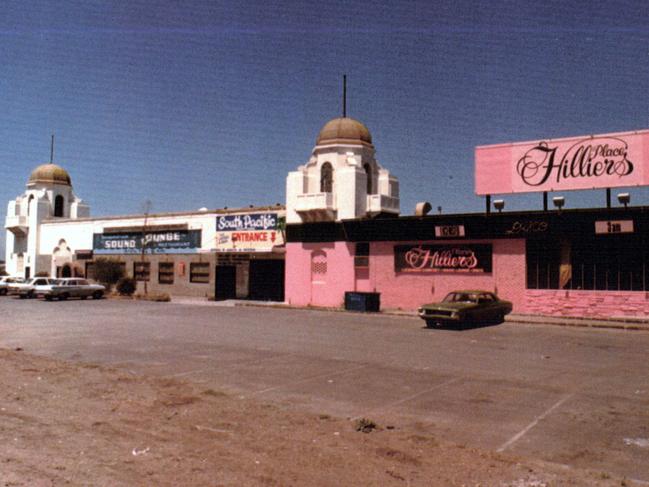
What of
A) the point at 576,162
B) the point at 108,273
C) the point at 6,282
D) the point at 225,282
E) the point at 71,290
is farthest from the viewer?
the point at 108,273

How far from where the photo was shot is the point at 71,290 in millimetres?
38812

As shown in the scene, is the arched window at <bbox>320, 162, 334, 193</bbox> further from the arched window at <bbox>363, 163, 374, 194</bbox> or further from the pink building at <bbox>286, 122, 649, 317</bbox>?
the pink building at <bbox>286, 122, 649, 317</bbox>

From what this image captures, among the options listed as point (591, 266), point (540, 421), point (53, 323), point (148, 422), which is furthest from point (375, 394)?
point (591, 266)

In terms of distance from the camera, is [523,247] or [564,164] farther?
[523,247]

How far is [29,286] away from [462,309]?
3184 centimetres

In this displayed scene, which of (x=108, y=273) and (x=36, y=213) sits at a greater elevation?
(x=36, y=213)

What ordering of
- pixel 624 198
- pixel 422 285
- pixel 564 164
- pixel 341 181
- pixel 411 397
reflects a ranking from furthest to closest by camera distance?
pixel 341 181
pixel 422 285
pixel 564 164
pixel 624 198
pixel 411 397

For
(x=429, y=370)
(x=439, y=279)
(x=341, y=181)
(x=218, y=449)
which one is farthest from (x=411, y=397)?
(x=341, y=181)

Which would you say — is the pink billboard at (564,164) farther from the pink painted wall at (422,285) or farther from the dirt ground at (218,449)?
the dirt ground at (218,449)

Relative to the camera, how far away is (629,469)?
627 cm

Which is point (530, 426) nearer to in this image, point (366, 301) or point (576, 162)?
point (576, 162)

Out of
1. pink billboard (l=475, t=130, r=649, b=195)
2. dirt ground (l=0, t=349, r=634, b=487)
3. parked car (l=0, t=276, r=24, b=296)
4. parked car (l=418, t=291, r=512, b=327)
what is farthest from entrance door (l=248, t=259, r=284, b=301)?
dirt ground (l=0, t=349, r=634, b=487)

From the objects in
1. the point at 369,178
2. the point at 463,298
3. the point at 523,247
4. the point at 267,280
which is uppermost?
the point at 369,178

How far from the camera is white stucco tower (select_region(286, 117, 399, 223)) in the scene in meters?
35.4
